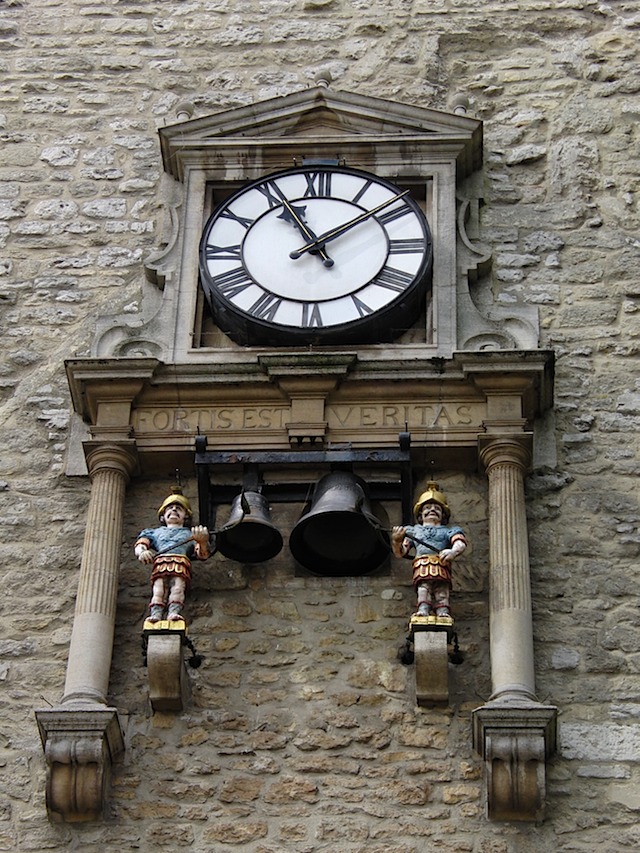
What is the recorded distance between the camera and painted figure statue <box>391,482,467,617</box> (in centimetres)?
1134

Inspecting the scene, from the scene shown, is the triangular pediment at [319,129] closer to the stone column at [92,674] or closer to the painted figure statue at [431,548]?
the stone column at [92,674]

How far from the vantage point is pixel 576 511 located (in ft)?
39.4

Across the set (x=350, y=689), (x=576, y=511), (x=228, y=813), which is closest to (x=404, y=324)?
(x=576, y=511)

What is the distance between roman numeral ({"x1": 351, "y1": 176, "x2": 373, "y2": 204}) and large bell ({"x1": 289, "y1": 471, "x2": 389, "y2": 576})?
6.68 feet

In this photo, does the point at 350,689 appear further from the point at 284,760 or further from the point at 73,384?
the point at 73,384

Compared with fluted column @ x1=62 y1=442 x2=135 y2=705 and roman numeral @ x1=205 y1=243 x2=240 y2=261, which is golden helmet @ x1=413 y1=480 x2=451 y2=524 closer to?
fluted column @ x1=62 y1=442 x2=135 y2=705

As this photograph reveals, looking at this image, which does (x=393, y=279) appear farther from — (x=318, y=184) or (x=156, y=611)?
(x=156, y=611)

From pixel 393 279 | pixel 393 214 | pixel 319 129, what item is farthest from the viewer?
pixel 319 129

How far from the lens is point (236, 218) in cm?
1316

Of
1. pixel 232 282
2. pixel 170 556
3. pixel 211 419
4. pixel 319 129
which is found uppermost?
pixel 319 129

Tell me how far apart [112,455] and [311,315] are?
140 centimetres

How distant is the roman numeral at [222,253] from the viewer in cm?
1296

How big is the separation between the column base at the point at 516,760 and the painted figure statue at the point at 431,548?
0.74m

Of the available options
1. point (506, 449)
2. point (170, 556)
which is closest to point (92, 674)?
point (170, 556)
